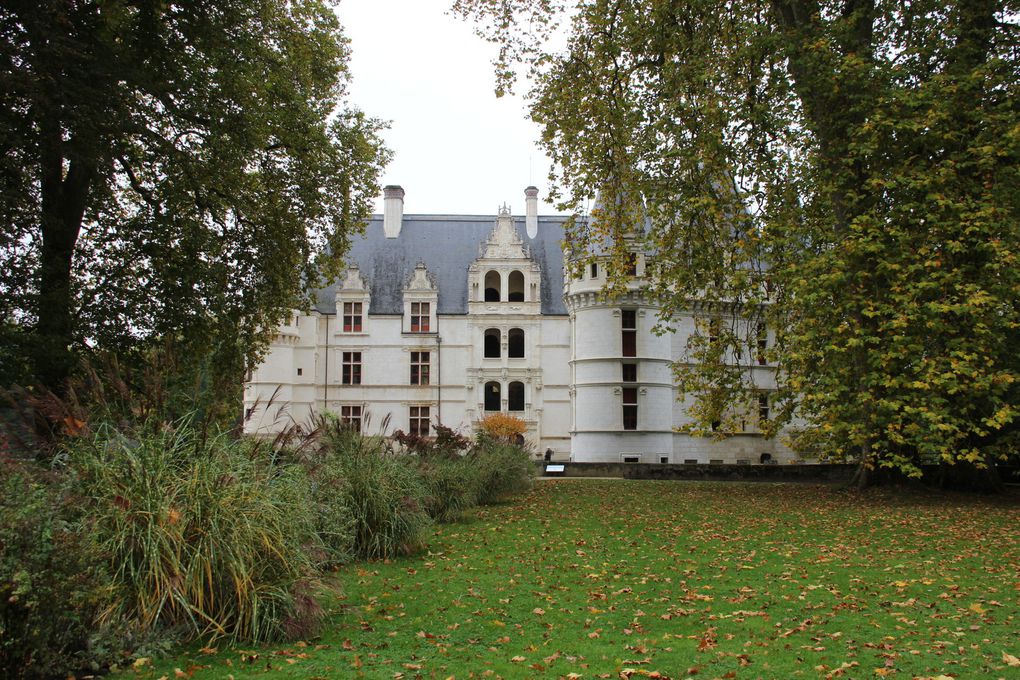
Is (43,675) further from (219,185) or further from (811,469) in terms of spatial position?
(811,469)

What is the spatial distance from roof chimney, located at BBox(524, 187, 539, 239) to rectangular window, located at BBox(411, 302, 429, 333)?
705cm

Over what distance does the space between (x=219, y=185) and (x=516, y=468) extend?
27.9 feet

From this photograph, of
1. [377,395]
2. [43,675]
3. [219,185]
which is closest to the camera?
[43,675]

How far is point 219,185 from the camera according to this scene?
17.2 m

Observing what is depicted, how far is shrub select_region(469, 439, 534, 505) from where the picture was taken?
1730cm

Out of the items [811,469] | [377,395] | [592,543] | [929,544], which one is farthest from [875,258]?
[377,395]

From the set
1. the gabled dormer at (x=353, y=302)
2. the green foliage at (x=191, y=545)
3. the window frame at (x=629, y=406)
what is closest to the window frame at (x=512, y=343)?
the gabled dormer at (x=353, y=302)

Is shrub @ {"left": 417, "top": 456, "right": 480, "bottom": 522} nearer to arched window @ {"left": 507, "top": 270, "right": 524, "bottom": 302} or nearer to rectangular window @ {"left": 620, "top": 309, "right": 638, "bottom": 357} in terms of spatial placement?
rectangular window @ {"left": 620, "top": 309, "right": 638, "bottom": 357}

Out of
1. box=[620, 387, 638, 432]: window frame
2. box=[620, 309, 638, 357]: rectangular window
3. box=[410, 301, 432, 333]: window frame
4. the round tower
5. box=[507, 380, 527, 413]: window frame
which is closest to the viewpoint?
the round tower

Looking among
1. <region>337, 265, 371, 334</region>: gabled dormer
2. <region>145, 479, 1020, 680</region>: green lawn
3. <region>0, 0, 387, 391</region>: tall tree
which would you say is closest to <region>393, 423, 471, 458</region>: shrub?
<region>145, 479, 1020, 680</region>: green lawn

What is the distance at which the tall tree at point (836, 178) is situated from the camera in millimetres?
13930

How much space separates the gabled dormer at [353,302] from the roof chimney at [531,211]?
936 cm

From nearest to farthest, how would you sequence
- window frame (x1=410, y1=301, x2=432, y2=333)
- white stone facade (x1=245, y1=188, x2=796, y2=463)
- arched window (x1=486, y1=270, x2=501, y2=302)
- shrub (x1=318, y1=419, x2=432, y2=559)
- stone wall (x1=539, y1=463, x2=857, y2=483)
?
shrub (x1=318, y1=419, x2=432, y2=559) < stone wall (x1=539, y1=463, x2=857, y2=483) < white stone facade (x1=245, y1=188, x2=796, y2=463) < window frame (x1=410, y1=301, x2=432, y2=333) < arched window (x1=486, y1=270, x2=501, y2=302)

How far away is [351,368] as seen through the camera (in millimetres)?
43531
